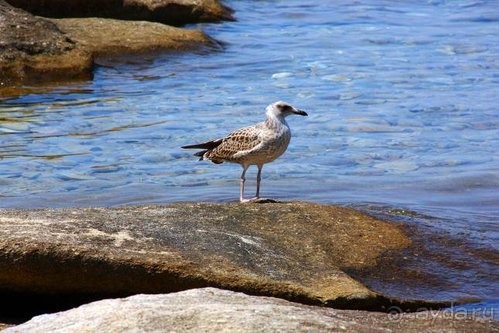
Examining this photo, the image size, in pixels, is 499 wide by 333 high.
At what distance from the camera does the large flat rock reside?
571 centimetres

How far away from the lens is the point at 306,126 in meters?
11.9

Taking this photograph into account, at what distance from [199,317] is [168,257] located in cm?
132

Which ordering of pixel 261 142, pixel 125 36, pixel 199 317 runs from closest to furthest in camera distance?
pixel 199 317 → pixel 261 142 → pixel 125 36

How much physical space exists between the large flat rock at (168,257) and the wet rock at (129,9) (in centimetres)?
1175

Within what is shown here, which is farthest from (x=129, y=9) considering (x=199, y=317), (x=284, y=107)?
(x=199, y=317)

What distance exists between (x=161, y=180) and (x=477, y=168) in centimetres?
291

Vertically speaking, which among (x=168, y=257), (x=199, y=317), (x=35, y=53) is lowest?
(x=35, y=53)

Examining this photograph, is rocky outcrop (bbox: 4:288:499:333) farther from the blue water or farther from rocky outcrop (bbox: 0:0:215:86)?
rocky outcrop (bbox: 0:0:215:86)

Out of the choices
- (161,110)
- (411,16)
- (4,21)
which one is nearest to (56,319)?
(161,110)

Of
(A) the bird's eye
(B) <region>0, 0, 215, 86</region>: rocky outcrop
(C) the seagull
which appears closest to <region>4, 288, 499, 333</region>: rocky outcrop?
(C) the seagull

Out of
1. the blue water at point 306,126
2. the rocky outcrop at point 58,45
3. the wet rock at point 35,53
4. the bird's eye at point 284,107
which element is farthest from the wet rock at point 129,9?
the bird's eye at point 284,107

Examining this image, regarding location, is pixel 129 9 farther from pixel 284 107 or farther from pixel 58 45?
pixel 284 107

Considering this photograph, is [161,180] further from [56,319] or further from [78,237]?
[56,319]

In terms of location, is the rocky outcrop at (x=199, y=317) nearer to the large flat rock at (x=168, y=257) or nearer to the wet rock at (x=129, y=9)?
the large flat rock at (x=168, y=257)
